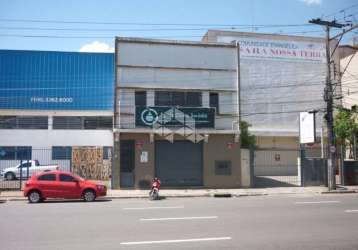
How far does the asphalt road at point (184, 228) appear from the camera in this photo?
871cm

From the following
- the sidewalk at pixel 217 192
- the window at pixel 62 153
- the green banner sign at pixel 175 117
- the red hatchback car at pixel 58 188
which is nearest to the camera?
the red hatchback car at pixel 58 188

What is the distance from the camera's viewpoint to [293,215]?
12.9 meters

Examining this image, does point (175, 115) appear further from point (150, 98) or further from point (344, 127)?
point (344, 127)

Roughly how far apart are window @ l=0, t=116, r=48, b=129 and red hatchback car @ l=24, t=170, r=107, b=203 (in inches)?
958

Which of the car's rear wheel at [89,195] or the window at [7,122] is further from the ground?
the window at [7,122]

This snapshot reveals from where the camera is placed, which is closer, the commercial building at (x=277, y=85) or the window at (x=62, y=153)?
Result: the window at (x=62, y=153)

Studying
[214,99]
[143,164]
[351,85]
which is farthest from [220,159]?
[351,85]

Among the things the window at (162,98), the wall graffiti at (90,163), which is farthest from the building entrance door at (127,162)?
the wall graffiti at (90,163)

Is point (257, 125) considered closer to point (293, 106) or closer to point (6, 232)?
point (293, 106)

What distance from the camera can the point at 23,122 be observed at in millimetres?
42062

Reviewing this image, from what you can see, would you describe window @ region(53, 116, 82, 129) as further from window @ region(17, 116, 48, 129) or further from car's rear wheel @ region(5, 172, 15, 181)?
car's rear wheel @ region(5, 172, 15, 181)

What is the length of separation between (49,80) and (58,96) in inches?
77.0

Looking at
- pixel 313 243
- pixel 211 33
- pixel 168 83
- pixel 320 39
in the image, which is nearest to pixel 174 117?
pixel 168 83

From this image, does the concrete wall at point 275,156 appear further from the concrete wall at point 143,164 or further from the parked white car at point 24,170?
the parked white car at point 24,170
